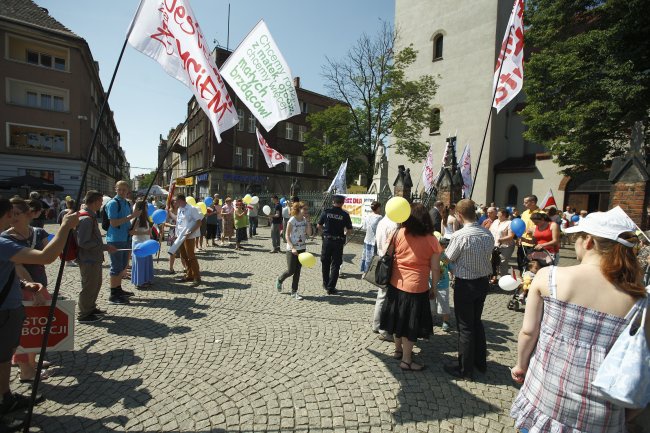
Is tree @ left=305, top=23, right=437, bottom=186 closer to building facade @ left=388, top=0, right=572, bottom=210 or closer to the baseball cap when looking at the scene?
building facade @ left=388, top=0, right=572, bottom=210

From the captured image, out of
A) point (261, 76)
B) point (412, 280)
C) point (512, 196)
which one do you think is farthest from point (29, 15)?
point (512, 196)

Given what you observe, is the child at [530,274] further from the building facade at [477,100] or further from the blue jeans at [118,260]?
the building facade at [477,100]

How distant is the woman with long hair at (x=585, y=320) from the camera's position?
1.70m

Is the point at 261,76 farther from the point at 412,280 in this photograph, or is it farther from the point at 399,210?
the point at 412,280

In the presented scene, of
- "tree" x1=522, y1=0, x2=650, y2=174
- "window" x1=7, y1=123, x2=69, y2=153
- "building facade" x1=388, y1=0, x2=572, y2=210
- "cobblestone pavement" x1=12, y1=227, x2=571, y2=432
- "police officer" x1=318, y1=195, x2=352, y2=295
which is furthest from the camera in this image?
"window" x1=7, y1=123, x2=69, y2=153

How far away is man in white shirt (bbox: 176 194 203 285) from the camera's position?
679 centimetres

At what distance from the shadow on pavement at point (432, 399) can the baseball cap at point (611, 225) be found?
2142 mm

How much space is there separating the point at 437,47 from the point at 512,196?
11.9 meters

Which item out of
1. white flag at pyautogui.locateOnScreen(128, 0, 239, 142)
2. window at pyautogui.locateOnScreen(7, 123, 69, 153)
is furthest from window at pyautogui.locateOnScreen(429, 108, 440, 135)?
window at pyautogui.locateOnScreen(7, 123, 69, 153)

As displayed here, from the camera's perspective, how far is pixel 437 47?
79.2ft

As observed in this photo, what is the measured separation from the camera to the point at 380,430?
281cm

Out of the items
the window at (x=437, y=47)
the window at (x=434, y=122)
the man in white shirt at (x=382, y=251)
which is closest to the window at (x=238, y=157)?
the window at (x=434, y=122)

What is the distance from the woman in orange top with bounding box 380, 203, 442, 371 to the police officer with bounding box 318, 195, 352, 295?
2821 mm

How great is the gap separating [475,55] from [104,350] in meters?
24.9
